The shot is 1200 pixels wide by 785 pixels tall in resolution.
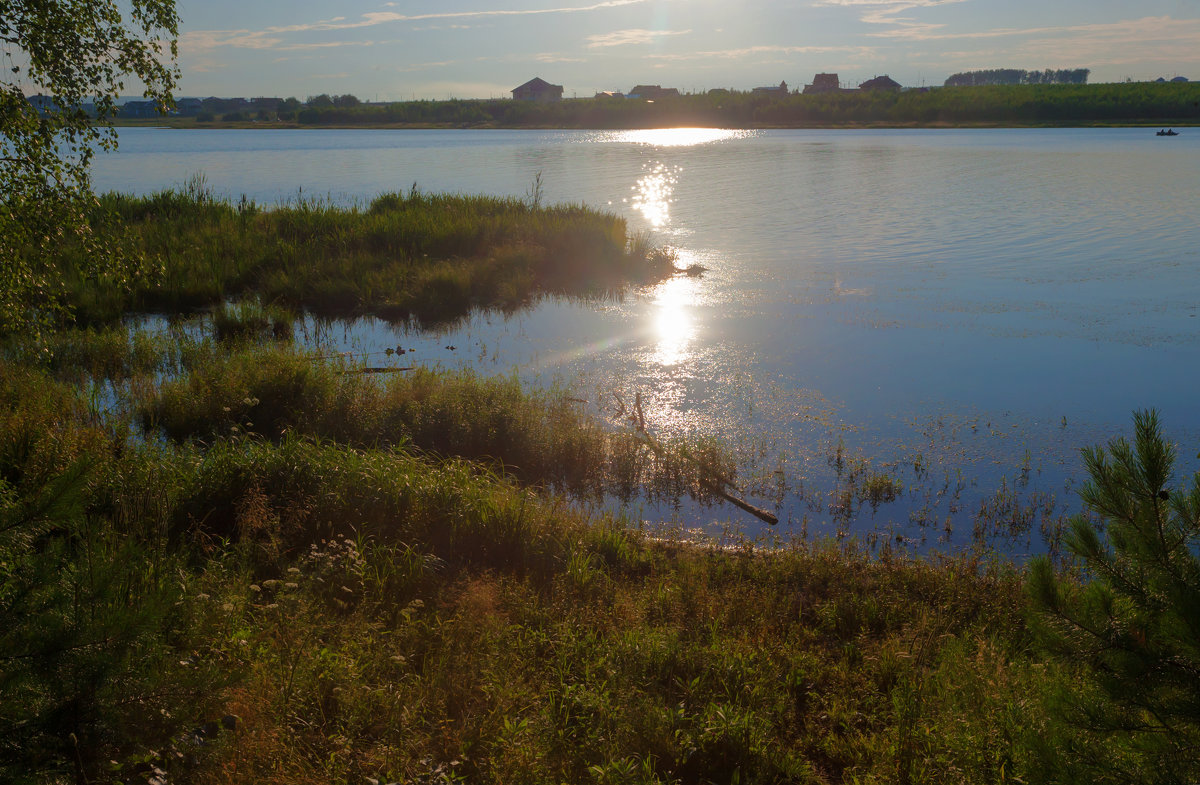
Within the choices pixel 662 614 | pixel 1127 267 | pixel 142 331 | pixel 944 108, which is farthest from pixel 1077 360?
pixel 944 108

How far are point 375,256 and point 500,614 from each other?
45.8 ft

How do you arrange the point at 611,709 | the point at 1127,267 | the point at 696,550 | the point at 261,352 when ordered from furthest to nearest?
the point at 1127,267 < the point at 261,352 < the point at 696,550 < the point at 611,709

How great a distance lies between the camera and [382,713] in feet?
13.3

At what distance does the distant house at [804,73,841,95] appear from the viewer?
11200cm

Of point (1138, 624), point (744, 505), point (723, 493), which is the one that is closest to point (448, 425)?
point (723, 493)

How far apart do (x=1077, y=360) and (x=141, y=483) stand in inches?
479

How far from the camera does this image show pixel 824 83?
114 meters

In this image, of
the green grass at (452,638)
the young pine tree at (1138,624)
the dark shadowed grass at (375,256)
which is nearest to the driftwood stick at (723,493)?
the green grass at (452,638)

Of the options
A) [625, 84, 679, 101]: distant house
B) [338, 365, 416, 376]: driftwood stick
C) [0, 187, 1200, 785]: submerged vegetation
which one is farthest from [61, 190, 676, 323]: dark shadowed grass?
[625, 84, 679, 101]: distant house

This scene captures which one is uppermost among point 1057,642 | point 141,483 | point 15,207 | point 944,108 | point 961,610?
point 944,108

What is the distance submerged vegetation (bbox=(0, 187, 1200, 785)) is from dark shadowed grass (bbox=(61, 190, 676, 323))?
19.4 feet

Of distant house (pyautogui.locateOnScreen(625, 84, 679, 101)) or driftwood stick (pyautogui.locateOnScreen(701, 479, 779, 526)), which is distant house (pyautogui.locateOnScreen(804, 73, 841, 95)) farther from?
driftwood stick (pyautogui.locateOnScreen(701, 479, 779, 526))

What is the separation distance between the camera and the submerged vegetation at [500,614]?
101 inches

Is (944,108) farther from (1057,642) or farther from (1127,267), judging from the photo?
(1057,642)
